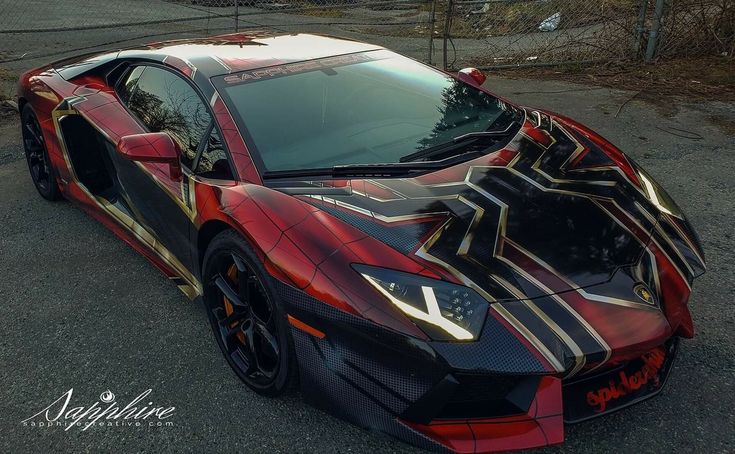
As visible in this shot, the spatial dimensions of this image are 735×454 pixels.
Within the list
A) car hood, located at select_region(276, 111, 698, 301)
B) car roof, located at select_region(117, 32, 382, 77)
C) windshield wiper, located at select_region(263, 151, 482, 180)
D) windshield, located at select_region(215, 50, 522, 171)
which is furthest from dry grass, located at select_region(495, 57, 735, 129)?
windshield wiper, located at select_region(263, 151, 482, 180)

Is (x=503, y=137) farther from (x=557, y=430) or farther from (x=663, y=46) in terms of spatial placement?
(x=663, y=46)

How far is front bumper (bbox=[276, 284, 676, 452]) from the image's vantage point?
164 cm

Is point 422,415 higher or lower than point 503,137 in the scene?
lower

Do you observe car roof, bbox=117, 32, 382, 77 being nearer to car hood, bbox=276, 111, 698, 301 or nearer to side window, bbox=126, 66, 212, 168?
side window, bbox=126, 66, 212, 168

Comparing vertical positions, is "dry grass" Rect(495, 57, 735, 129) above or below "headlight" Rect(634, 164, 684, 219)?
above

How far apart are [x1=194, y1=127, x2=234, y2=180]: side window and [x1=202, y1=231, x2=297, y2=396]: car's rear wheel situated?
27cm

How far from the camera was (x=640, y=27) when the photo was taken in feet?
22.5

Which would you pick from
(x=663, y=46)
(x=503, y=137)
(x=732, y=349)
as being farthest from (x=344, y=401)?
(x=663, y=46)

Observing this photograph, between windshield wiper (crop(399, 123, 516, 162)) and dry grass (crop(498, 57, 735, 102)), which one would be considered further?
dry grass (crop(498, 57, 735, 102))

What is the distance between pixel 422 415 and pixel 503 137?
1397 mm

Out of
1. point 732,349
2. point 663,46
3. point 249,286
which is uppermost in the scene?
point 663,46

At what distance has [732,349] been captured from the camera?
93.1 inches

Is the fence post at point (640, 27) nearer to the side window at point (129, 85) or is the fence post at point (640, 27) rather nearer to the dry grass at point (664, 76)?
the dry grass at point (664, 76)

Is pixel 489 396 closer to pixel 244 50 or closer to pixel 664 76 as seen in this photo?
pixel 244 50
